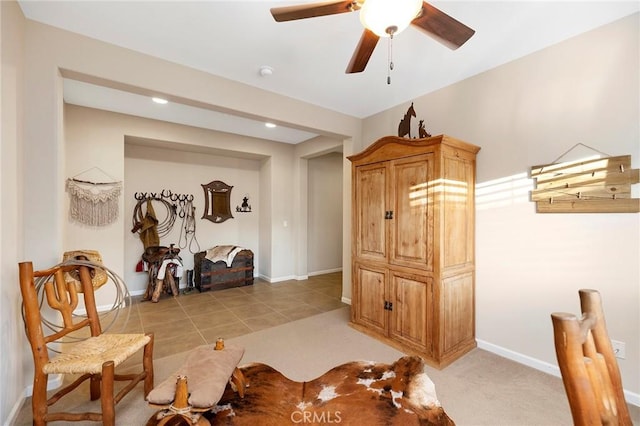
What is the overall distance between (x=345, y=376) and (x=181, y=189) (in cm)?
432

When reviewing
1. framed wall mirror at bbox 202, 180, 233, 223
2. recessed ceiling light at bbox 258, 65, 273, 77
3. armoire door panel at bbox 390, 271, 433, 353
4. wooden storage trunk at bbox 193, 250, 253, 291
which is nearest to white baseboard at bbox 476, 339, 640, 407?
armoire door panel at bbox 390, 271, 433, 353

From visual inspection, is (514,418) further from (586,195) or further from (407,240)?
(586,195)

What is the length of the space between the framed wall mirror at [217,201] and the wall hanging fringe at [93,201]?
149 cm

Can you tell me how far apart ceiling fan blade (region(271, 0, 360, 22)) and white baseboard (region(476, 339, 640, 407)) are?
2.89 meters

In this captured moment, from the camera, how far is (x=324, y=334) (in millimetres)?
3098

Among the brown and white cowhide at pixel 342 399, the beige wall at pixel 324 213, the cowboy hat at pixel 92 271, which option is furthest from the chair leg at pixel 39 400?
the beige wall at pixel 324 213

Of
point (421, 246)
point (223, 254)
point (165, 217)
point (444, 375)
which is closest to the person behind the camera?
point (444, 375)

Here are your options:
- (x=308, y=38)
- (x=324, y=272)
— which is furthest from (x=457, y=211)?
(x=324, y=272)

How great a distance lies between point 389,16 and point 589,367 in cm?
151

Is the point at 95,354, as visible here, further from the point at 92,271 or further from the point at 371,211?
the point at 371,211

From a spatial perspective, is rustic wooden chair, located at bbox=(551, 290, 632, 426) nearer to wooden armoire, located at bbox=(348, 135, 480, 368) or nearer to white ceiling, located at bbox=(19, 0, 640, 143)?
wooden armoire, located at bbox=(348, 135, 480, 368)

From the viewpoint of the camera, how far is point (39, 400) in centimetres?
158

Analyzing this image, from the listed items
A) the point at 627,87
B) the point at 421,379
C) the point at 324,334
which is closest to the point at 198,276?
the point at 324,334

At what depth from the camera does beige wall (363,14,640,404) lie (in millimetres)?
2016
